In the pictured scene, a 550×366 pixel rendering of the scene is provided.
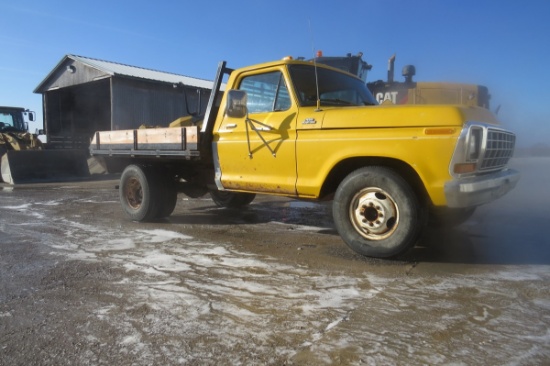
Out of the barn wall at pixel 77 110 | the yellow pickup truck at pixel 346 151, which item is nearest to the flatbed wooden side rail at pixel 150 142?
the yellow pickup truck at pixel 346 151

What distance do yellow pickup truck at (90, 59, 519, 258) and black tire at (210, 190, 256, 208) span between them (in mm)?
1251

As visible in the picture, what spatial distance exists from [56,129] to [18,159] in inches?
479

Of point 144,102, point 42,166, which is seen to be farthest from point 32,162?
point 144,102

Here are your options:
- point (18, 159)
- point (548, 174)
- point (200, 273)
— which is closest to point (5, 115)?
point (18, 159)

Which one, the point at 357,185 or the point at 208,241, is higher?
the point at 357,185

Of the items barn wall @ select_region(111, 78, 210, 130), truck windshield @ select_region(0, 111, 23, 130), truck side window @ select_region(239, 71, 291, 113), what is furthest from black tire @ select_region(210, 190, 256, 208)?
truck windshield @ select_region(0, 111, 23, 130)

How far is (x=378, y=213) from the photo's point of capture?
406 cm

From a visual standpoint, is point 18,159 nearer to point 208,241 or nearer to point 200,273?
point 208,241

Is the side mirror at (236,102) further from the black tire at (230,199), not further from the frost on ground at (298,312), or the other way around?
the black tire at (230,199)

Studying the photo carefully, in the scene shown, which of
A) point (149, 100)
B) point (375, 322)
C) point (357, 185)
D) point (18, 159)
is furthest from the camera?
point (149, 100)

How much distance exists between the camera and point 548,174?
12.4 meters

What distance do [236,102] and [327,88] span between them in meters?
1.16

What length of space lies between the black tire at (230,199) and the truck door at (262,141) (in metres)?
2.00

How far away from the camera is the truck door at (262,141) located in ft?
15.3
